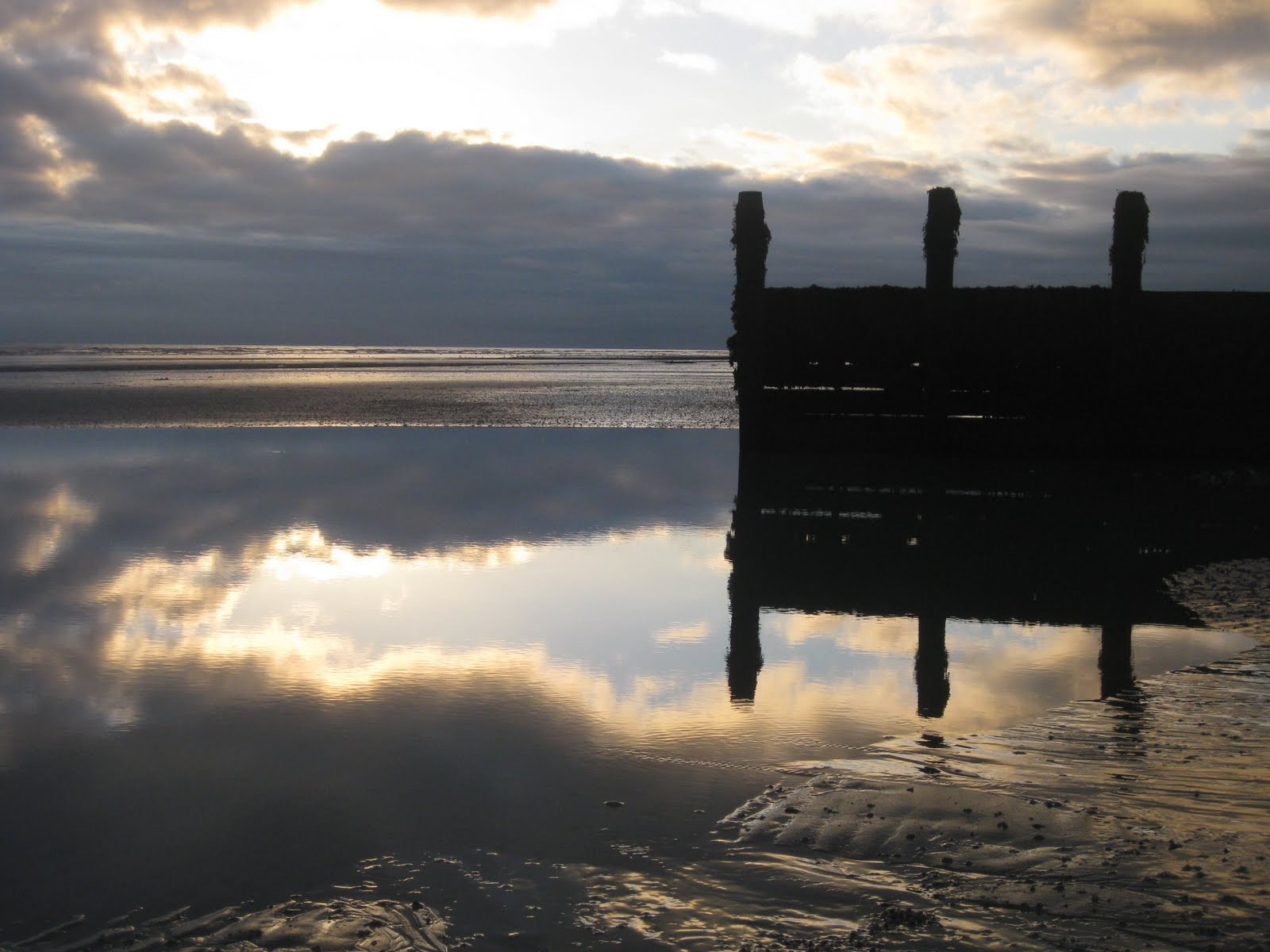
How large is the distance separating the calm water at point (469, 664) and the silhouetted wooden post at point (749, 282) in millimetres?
3326

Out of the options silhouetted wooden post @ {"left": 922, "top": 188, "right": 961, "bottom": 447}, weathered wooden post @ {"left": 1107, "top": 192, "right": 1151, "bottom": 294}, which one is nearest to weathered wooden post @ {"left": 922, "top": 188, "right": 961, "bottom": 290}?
silhouetted wooden post @ {"left": 922, "top": 188, "right": 961, "bottom": 447}

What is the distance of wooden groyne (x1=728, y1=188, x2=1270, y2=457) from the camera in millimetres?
15000

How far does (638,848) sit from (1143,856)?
6.05 ft

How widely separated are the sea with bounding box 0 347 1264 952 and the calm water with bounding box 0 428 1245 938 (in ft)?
0.09

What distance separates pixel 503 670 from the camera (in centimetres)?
637

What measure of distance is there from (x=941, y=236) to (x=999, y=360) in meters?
1.98

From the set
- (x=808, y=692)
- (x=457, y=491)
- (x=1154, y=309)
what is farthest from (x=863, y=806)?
(x=1154, y=309)

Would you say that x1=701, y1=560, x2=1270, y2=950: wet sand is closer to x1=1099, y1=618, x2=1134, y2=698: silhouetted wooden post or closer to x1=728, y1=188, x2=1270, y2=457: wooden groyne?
x1=1099, y1=618, x2=1134, y2=698: silhouetted wooden post

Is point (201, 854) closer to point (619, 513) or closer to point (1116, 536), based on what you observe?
point (619, 513)

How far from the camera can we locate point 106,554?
32.2 feet

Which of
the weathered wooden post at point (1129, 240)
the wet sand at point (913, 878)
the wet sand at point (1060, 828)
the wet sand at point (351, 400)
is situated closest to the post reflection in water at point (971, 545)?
the wet sand at point (1060, 828)

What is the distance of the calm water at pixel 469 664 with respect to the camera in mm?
4141

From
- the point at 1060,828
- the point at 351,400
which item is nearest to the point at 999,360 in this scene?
the point at 1060,828

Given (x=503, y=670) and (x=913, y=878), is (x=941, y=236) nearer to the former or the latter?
(x=503, y=670)
